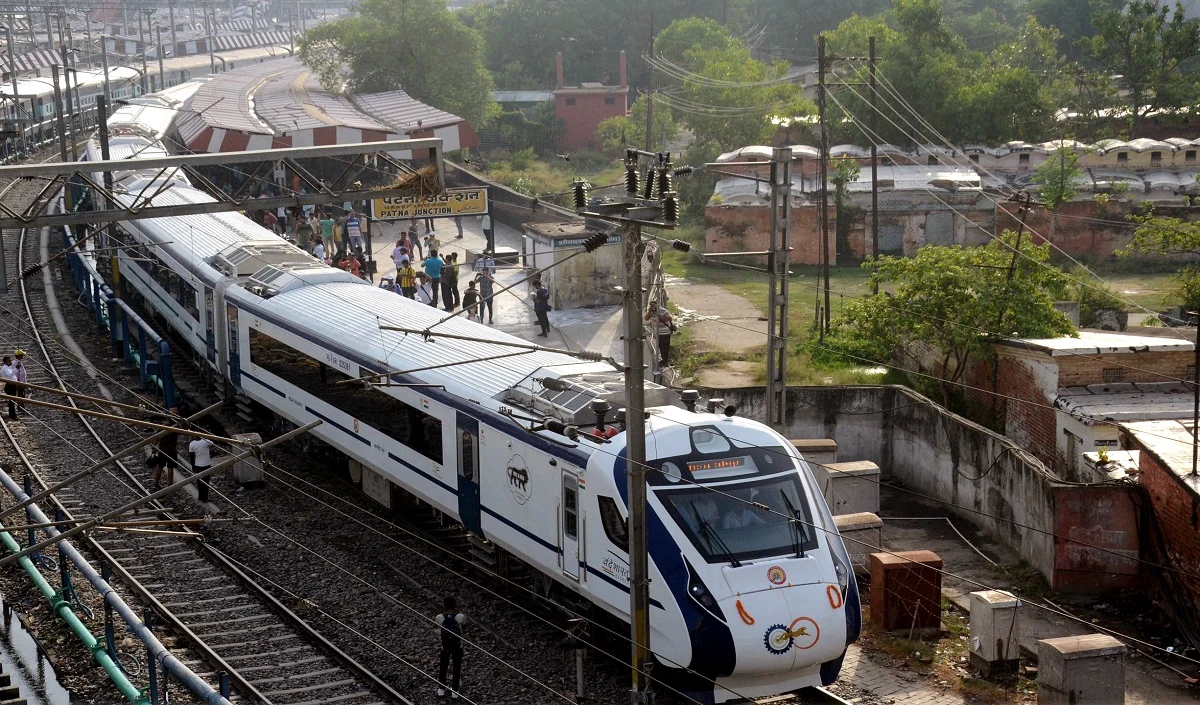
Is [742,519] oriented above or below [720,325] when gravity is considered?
above

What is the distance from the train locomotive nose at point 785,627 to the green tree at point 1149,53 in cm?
5065

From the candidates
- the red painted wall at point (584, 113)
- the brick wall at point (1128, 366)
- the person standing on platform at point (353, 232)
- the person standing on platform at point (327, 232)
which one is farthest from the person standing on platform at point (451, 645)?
the red painted wall at point (584, 113)

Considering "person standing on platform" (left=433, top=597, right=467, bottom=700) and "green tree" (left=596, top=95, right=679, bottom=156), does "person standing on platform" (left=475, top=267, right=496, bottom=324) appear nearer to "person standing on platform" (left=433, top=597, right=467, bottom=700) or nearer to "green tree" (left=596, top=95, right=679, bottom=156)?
"person standing on platform" (left=433, top=597, right=467, bottom=700)

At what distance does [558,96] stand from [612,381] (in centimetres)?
5444

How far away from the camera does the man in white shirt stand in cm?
1897

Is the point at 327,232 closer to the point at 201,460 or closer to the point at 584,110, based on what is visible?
the point at 201,460

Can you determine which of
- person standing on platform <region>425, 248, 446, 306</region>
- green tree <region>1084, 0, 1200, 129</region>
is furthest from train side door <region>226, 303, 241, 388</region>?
green tree <region>1084, 0, 1200, 129</region>

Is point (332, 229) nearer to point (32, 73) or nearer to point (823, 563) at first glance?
point (823, 563)

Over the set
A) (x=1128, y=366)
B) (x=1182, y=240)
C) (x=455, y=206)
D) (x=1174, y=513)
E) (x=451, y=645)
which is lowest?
(x=451, y=645)

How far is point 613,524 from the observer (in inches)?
492

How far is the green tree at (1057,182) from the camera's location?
4241cm

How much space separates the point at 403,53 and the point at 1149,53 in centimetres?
3114

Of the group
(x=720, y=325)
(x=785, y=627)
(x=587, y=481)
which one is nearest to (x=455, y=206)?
(x=720, y=325)

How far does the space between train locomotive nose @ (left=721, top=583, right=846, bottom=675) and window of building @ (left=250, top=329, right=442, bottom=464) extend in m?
5.15
